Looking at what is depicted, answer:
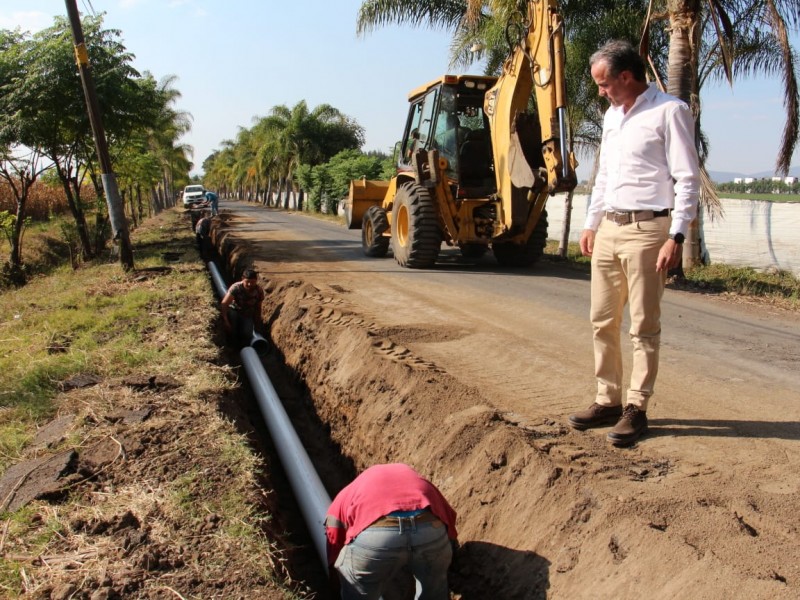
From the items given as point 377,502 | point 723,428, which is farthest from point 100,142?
point 723,428

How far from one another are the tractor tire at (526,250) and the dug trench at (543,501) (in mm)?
5635

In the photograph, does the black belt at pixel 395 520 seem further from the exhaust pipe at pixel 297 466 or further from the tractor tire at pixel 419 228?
the tractor tire at pixel 419 228

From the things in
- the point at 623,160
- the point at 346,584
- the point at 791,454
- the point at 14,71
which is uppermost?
the point at 14,71

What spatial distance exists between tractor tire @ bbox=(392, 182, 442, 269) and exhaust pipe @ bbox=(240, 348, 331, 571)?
13.9 ft

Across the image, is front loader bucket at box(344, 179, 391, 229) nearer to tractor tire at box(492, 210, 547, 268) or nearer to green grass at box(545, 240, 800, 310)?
tractor tire at box(492, 210, 547, 268)

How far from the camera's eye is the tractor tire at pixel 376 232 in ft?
42.2

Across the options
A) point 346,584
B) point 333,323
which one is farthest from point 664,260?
point 333,323

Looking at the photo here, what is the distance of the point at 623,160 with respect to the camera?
3.53 metres

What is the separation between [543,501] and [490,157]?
823 cm

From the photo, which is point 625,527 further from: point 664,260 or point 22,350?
point 22,350

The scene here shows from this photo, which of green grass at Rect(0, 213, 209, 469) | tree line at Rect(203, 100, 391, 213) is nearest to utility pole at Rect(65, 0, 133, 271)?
green grass at Rect(0, 213, 209, 469)

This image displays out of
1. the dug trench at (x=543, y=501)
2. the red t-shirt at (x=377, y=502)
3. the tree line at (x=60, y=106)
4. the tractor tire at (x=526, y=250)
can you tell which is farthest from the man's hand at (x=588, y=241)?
the tree line at (x=60, y=106)

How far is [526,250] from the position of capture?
11305 mm

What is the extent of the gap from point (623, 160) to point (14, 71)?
14.7 meters
